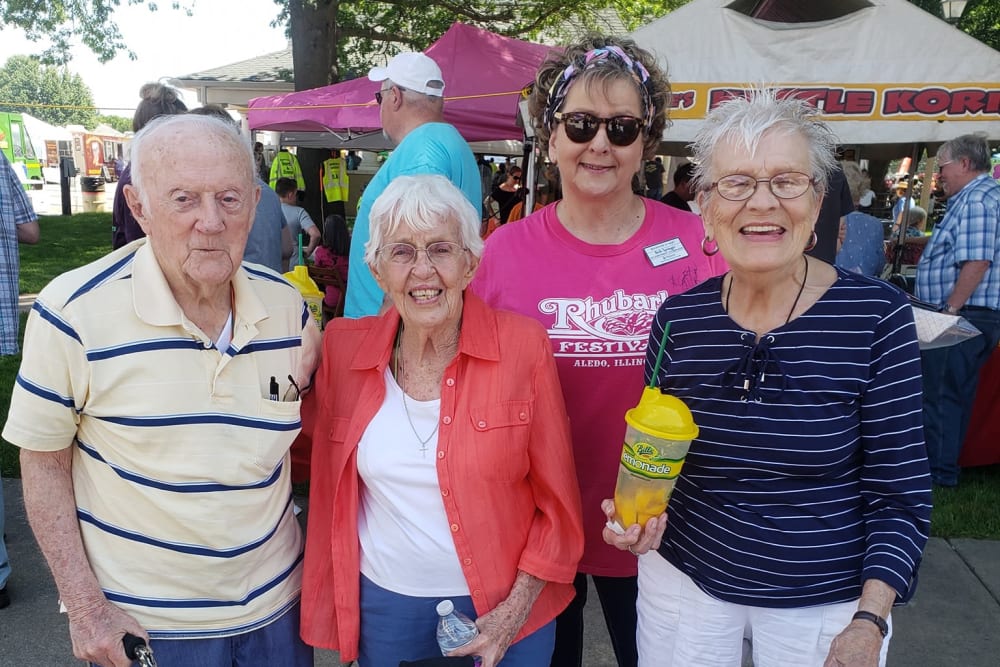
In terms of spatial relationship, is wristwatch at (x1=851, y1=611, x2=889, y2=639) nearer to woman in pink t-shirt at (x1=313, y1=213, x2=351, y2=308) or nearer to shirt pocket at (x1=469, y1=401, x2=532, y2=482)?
shirt pocket at (x1=469, y1=401, x2=532, y2=482)

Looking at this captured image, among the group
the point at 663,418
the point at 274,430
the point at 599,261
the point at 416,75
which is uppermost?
the point at 416,75

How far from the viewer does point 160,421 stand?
5.09ft

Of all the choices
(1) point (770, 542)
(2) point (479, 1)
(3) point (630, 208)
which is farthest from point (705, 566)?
(2) point (479, 1)

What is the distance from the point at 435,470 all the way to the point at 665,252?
3.02ft

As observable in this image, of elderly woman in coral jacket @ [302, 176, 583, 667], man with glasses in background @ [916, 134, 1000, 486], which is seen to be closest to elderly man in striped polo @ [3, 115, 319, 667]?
elderly woman in coral jacket @ [302, 176, 583, 667]

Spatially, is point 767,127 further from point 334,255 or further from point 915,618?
point 334,255

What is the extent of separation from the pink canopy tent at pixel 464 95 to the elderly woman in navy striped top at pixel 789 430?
5.75 meters

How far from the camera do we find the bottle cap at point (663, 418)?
1.52 metres

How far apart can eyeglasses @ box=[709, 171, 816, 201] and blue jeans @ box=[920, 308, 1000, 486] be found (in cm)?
393

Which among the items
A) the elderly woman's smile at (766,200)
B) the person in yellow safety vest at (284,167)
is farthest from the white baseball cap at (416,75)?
the person in yellow safety vest at (284,167)

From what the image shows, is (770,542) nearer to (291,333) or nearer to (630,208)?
(630,208)

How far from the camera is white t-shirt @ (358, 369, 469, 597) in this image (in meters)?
1.77

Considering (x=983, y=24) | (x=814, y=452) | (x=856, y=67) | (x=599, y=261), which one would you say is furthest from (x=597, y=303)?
(x=983, y=24)

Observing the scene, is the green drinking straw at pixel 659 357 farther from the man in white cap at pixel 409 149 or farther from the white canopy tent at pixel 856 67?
the white canopy tent at pixel 856 67
